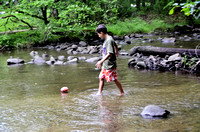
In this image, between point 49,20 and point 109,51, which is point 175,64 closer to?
point 109,51

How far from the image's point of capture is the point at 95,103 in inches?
194

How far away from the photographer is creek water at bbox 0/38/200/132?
12.0 ft

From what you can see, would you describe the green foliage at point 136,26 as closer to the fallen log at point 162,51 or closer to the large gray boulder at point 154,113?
the fallen log at point 162,51

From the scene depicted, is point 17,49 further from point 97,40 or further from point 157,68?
point 157,68

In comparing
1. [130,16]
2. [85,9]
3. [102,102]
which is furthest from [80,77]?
[130,16]

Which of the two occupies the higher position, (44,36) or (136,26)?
(136,26)

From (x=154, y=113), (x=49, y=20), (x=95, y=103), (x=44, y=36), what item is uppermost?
(x=49, y=20)

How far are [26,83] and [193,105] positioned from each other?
16.3 ft

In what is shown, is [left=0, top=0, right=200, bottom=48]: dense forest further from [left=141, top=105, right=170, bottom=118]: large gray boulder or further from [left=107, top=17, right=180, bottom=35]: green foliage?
[left=141, top=105, right=170, bottom=118]: large gray boulder

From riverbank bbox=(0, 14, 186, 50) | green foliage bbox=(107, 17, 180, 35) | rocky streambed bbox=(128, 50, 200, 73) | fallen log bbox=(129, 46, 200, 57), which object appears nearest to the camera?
rocky streambed bbox=(128, 50, 200, 73)

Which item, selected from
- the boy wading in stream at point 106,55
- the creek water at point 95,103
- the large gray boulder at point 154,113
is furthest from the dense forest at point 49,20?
the large gray boulder at point 154,113

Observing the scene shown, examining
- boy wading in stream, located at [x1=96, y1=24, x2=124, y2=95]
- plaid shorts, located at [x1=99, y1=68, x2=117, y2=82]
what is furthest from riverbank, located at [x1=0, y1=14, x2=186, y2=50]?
plaid shorts, located at [x1=99, y1=68, x2=117, y2=82]

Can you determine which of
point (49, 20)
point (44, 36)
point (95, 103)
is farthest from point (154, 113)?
point (49, 20)

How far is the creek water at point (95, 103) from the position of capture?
3.65 metres
